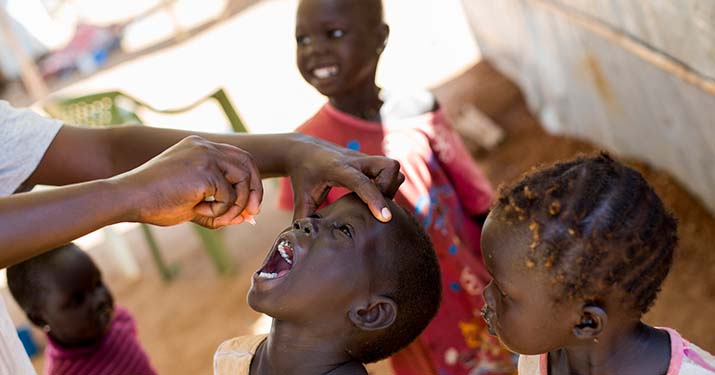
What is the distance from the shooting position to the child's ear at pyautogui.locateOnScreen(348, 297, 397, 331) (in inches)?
71.2

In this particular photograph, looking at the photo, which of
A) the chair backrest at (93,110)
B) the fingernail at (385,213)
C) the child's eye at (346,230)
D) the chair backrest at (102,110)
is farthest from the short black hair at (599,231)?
the chair backrest at (93,110)

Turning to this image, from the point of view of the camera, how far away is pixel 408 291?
1828 mm

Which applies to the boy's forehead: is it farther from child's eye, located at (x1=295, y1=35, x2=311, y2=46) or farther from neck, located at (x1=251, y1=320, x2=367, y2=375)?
neck, located at (x1=251, y1=320, x2=367, y2=375)

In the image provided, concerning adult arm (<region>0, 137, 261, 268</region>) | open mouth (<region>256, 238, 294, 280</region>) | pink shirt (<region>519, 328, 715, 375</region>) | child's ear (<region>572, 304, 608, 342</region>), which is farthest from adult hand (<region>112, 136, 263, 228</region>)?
pink shirt (<region>519, 328, 715, 375</region>)

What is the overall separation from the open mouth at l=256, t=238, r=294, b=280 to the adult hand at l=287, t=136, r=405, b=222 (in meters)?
0.10

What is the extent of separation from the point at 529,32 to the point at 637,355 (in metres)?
4.11

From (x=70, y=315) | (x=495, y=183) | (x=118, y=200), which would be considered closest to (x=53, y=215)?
(x=118, y=200)

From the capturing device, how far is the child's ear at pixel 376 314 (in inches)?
71.2

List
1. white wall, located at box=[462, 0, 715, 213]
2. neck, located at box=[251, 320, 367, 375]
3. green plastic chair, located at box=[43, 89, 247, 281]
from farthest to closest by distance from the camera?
green plastic chair, located at box=[43, 89, 247, 281] → white wall, located at box=[462, 0, 715, 213] → neck, located at box=[251, 320, 367, 375]

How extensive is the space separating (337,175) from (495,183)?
10.9 ft

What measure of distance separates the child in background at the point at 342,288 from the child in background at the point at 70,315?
1.01 m

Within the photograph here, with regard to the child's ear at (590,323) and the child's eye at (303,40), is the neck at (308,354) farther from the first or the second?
the child's eye at (303,40)

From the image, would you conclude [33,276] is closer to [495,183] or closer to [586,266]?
[586,266]

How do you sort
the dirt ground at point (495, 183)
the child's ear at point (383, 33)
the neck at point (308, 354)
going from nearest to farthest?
1. the neck at point (308, 354)
2. the child's ear at point (383, 33)
3. the dirt ground at point (495, 183)
